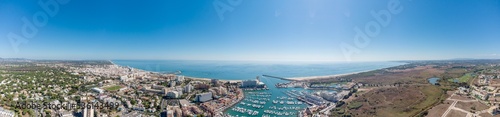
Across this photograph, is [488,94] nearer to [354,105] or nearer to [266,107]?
[354,105]

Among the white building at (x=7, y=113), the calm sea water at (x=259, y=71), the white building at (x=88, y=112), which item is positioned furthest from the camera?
the calm sea water at (x=259, y=71)

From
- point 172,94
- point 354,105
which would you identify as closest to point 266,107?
point 354,105

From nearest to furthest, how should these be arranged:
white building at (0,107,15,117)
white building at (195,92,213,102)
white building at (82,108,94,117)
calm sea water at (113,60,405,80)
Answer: white building at (0,107,15,117)
white building at (82,108,94,117)
white building at (195,92,213,102)
calm sea water at (113,60,405,80)

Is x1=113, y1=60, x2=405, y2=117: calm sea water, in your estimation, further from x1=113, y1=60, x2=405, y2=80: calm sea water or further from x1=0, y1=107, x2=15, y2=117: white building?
x1=0, y1=107, x2=15, y2=117: white building

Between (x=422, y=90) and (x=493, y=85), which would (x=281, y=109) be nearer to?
(x=422, y=90)

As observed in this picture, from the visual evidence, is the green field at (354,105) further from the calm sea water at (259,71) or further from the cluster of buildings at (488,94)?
the cluster of buildings at (488,94)

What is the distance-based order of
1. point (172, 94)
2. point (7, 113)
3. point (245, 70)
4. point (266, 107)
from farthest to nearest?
point (245, 70), point (172, 94), point (266, 107), point (7, 113)

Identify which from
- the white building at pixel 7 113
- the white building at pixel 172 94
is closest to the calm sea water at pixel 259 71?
the white building at pixel 172 94

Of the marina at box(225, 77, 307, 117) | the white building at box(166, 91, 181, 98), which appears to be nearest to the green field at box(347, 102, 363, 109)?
the marina at box(225, 77, 307, 117)

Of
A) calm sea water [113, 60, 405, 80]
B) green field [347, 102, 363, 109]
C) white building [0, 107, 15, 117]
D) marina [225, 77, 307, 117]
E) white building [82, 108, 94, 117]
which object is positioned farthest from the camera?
calm sea water [113, 60, 405, 80]

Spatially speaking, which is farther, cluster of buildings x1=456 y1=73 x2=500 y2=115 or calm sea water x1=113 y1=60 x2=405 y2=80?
calm sea water x1=113 y1=60 x2=405 y2=80

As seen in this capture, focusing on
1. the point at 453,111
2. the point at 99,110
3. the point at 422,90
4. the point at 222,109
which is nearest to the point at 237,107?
the point at 222,109
